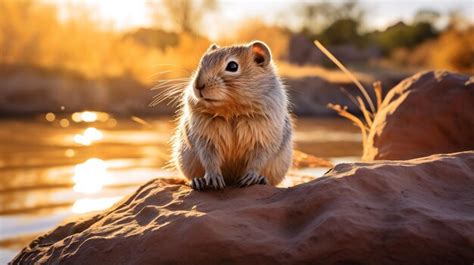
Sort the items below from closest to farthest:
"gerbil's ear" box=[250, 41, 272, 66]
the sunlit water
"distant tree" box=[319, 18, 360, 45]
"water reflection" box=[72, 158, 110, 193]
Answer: "gerbil's ear" box=[250, 41, 272, 66]
the sunlit water
"water reflection" box=[72, 158, 110, 193]
"distant tree" box=[319, 18, 360, 45]

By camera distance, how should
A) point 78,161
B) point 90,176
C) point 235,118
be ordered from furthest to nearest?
point 78,161
point 90,176
point 235,118

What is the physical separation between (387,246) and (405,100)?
3.54m

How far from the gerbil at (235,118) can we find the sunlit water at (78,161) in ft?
5.37

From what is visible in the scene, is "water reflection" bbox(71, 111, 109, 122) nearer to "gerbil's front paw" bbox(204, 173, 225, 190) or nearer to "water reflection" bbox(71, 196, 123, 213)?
"water reflection" bbox(71, 196, 123, 213)

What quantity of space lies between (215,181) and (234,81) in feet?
2.08

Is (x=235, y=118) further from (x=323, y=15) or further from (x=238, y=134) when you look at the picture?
(x=323, y=15)

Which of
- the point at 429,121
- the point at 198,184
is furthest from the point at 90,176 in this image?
the point at 198,184

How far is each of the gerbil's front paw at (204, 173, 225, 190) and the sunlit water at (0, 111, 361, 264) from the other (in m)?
1.69

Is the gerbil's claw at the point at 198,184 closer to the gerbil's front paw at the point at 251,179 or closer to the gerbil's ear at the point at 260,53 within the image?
the gerbil's front paw at the point at 251,179

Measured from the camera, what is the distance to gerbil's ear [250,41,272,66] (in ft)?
14.3

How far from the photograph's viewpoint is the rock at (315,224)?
3.30 metres

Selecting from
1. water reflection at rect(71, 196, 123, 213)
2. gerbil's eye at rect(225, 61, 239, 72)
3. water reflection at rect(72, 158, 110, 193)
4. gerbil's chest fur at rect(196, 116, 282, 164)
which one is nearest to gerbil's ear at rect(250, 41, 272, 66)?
gerbil's eye at rect(225, 61, 239, 72)

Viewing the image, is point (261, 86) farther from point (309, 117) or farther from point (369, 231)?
point (309, 117)

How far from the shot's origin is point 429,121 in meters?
6.37
